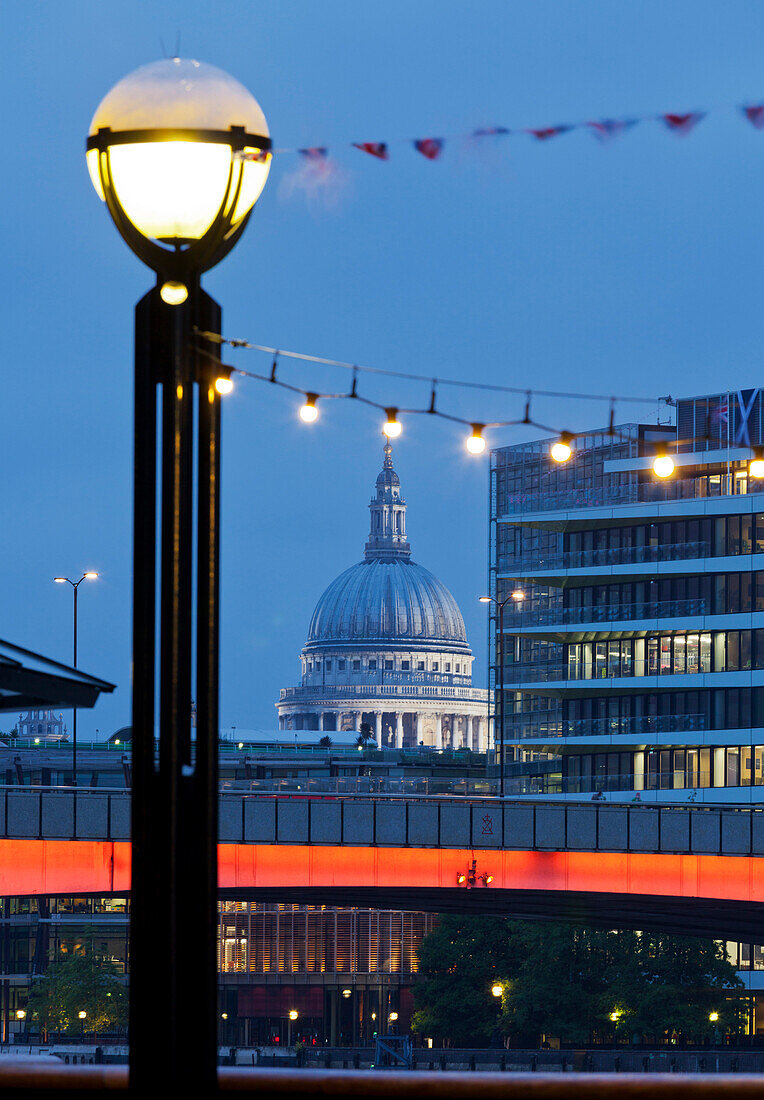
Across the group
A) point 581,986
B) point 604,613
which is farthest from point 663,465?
point 604,613

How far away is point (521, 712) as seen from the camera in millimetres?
107000

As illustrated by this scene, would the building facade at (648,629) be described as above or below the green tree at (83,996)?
above

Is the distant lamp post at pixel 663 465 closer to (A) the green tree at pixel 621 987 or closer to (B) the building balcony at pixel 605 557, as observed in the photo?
(A) the green tree at pixel 621 987

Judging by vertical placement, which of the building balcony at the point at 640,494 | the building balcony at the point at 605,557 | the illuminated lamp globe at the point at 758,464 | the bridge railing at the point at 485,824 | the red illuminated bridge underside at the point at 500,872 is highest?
the building balcony at the point at 640,494

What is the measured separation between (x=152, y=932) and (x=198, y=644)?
4.13ft

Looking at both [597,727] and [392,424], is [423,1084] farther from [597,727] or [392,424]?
[597,727]

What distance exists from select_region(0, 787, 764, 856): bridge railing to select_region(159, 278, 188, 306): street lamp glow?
49415mm

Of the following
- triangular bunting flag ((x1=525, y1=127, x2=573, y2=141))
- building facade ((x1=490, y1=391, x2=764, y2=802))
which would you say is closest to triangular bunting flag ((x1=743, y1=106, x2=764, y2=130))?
triangular bunting flag ((x1=525, y1=127, x2=573, y2=141))

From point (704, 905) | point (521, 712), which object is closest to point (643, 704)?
point (521, 712)

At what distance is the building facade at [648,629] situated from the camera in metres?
90.9

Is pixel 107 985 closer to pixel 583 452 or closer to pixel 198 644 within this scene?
pixel 583 452

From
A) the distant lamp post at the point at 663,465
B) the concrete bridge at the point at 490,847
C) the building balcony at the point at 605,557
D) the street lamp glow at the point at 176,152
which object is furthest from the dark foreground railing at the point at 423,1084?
the building balcony at the point at 605,557

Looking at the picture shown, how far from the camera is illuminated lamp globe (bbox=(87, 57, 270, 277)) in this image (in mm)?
7703

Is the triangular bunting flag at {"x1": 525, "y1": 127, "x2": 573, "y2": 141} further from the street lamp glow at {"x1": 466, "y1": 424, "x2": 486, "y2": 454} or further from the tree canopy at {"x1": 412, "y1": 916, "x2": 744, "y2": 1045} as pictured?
the tree canopy at {"x1": 412, "y1": 916, "x2": 744, "y2": 1045}
